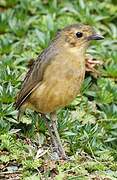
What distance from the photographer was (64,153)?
682 centimetres

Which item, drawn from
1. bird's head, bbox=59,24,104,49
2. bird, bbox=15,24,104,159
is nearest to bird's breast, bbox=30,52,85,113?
bird, bbox=15,24,104,159

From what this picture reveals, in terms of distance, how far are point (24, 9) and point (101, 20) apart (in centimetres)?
109

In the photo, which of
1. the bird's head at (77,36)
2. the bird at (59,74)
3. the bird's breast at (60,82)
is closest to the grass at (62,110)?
the bird at (59,74)

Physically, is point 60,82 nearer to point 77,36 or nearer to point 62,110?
point 77,36

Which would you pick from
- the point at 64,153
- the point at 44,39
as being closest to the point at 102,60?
the point at 44,39

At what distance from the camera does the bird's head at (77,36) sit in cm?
656

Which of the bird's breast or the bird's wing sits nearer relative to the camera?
the bird's breast

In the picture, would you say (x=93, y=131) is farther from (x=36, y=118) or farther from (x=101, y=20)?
(x=101, y=20)

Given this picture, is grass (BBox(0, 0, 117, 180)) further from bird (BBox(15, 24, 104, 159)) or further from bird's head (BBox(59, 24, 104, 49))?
bird's head (BBox(59, 24, 104, 49))

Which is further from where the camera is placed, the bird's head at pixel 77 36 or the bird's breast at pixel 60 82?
the bird's head at pixel 77 36

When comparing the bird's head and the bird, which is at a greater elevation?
the bird's head

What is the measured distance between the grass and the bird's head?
101 cm

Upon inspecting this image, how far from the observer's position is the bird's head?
21.5 ft

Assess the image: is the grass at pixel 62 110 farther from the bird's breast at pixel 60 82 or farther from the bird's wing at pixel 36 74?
the bird's breast at pixel 60 82
